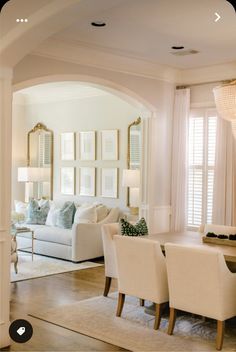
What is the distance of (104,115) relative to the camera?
8.65 metres

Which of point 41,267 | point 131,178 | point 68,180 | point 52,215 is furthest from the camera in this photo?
point 68,180

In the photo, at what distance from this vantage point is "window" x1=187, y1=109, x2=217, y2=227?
7.00 meters

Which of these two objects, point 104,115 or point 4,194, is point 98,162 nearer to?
point 104,115

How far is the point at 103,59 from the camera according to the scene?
6.18 m

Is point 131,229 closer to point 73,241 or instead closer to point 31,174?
point 73,241

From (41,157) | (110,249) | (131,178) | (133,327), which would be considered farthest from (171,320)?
(41,157)

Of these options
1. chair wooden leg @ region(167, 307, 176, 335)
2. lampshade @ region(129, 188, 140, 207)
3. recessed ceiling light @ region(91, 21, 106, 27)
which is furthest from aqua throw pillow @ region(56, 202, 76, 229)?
chair wooden leg @ region(167, 307, 176, 335)

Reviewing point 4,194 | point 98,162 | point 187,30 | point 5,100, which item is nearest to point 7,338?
point 4,194

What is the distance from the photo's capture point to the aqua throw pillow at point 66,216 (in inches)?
320

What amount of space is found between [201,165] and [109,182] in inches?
76.6

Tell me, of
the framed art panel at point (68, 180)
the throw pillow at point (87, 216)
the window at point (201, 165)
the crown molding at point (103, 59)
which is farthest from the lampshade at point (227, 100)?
the framed art panel at point (68, 180)

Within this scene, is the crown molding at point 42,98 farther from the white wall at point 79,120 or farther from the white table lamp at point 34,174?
the white table lamp at point 34,174

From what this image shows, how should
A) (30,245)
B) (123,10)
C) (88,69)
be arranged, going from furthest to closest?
1. (30,245)
2. (88,69)
3. (123,10)

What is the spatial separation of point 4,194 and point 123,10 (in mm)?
2000
